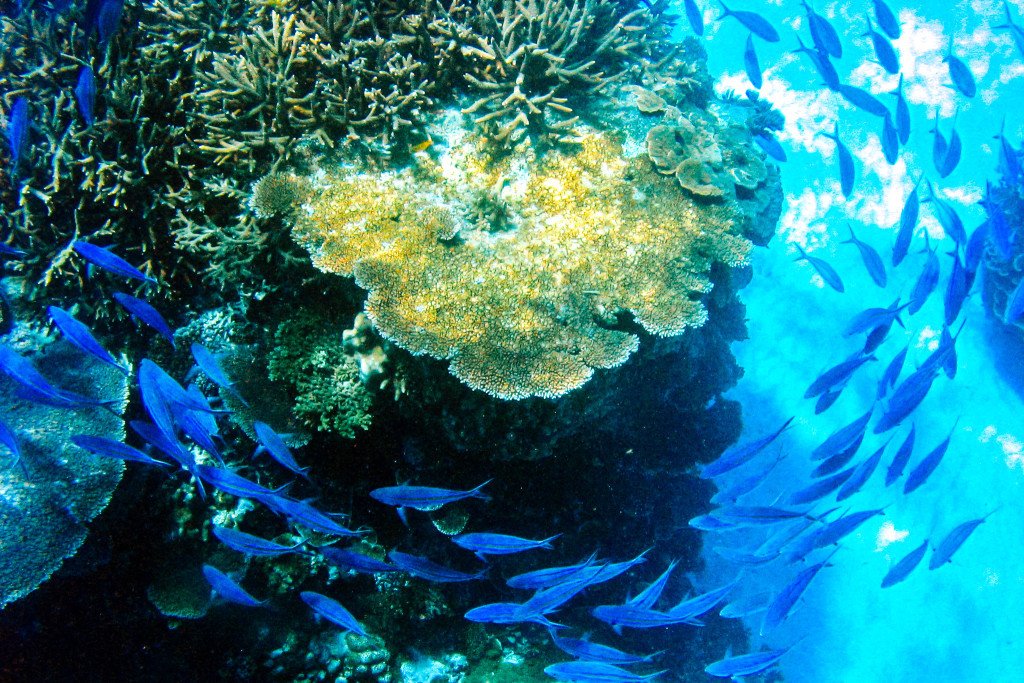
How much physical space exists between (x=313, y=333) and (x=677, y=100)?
411 cm

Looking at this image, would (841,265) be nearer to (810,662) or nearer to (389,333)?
(810,662)

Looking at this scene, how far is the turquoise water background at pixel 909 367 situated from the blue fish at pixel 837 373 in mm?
4765

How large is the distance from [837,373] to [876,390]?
5.84 metres

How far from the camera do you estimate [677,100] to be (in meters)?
5.30

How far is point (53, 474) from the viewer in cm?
390

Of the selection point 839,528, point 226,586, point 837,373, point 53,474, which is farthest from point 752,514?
point 53,474

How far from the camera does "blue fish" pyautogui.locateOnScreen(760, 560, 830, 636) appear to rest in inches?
188

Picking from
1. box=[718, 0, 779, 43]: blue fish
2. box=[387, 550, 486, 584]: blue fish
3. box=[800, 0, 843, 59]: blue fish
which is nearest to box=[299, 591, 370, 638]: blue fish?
box=[387, 550, 486, 584]: blue fish

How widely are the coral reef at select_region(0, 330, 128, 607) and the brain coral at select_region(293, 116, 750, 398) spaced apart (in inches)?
89.0

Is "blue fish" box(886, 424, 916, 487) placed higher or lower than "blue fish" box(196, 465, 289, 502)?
lower

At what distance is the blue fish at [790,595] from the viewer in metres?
4.79

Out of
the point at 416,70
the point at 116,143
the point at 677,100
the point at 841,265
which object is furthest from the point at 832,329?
the point at 116,143

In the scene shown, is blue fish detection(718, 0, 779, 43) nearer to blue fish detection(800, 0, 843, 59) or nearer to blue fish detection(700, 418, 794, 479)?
blue fish detection(800, 0, 843, 59)

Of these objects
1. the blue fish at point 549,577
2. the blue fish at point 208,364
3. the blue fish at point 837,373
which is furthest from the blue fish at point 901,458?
the blue fish at point 208,364
